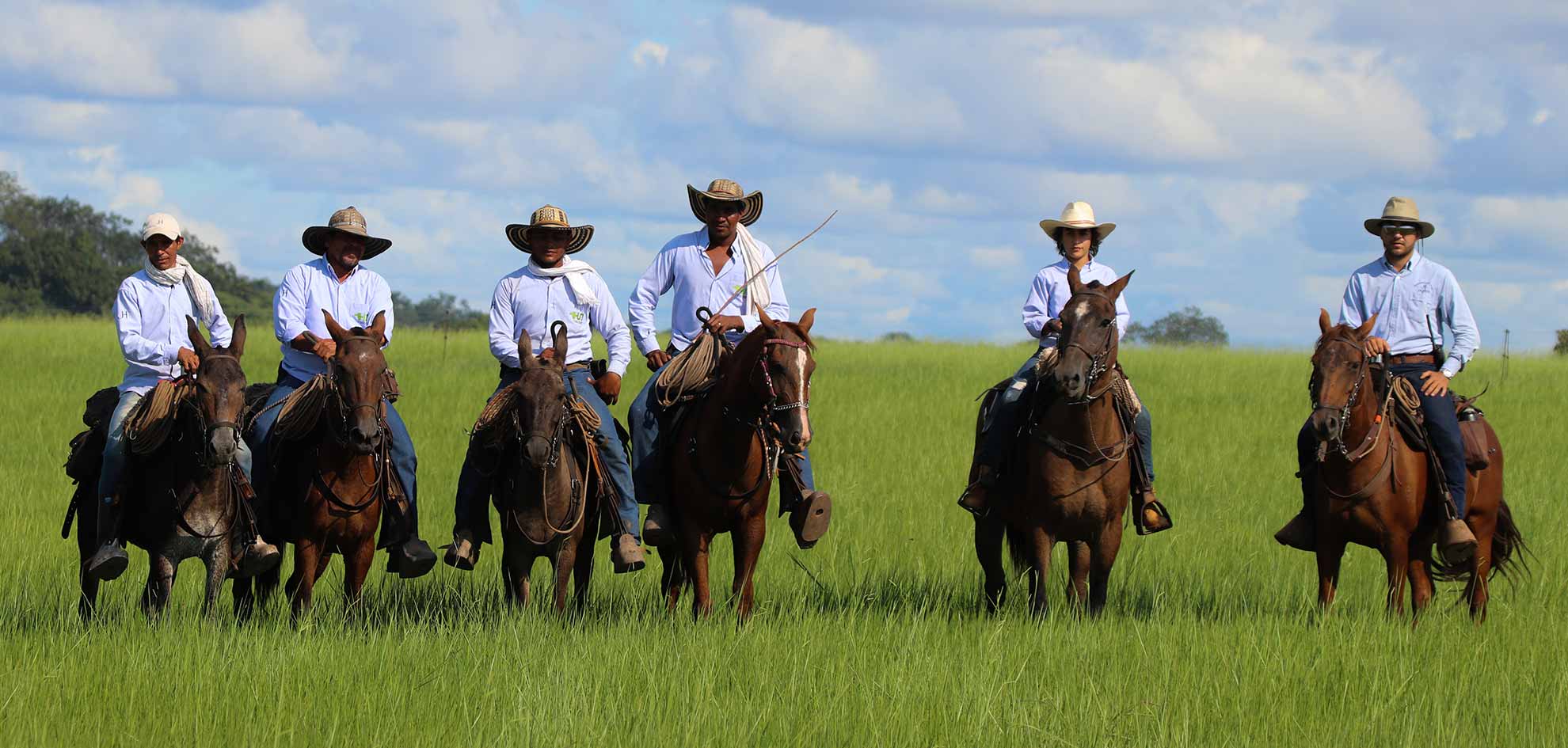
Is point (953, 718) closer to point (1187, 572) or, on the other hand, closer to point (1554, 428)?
point (1187, 572)

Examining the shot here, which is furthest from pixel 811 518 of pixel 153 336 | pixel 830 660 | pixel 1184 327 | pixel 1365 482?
pixel 1184 327

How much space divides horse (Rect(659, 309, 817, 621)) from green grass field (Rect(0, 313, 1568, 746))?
15.4 inches

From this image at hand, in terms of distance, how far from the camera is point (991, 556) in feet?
33.7

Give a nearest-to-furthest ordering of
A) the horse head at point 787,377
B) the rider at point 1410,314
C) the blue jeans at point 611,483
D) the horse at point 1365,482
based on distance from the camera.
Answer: the horse head at point 787,377 → the horse at point 1365,482 → the blue jeans at point 611,483 → the rider at point 1410,314

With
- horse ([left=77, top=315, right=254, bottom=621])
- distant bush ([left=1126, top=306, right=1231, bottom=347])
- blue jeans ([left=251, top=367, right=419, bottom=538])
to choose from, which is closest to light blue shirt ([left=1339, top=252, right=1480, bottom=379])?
blue jeans ([left=251, top=367, right=419, bottom=538])

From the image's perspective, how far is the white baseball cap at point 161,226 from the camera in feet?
29.3

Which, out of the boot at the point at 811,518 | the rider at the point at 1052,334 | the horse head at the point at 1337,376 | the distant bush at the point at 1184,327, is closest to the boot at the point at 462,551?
the boot at the point at 811,518

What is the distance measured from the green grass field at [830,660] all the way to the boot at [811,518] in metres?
0.47

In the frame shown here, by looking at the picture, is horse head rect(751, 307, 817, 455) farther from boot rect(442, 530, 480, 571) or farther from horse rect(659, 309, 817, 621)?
boot rect(442, 530, 480, 571)

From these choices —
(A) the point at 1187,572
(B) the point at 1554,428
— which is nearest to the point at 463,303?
(B) the point at 1554,428

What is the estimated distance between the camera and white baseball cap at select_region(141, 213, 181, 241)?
29.3 feet

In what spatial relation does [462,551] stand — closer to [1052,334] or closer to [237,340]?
[237,340]

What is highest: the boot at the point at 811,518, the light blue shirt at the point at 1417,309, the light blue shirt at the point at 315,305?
the light blue shirt at the point at 1417,309

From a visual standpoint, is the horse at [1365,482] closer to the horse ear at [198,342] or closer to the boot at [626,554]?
the boot at [626,554]
